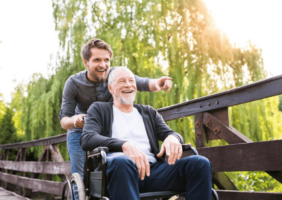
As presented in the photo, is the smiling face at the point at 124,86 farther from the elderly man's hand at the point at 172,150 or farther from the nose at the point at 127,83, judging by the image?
the elderly man's hand at the point at 172,150

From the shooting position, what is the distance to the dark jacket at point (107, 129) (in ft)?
5.62

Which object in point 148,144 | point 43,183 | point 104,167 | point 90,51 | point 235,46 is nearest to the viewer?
point 104,167

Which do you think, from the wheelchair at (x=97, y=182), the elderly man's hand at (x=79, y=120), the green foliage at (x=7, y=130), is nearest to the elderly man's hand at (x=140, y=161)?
the wheelchair at (x=97, y=182)

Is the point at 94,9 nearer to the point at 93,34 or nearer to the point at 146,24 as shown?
the point at 93,34

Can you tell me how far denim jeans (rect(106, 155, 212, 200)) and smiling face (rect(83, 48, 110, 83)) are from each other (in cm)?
86

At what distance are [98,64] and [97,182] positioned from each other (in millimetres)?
922

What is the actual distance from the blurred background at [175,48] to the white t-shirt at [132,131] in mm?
2751

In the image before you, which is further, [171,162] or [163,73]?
[163,73]

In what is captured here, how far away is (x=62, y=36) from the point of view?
730cm

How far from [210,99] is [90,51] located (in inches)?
37.6

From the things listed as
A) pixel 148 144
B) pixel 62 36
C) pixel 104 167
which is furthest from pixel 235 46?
pixel 104 167

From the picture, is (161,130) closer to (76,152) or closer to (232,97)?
(232,97)

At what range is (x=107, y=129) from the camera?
191cm

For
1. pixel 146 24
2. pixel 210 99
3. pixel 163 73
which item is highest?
pixel 146 24
